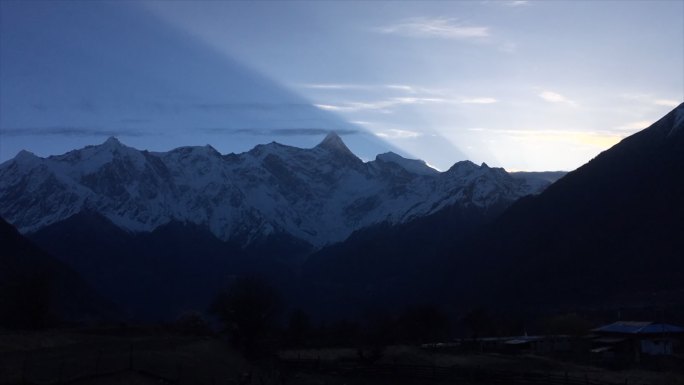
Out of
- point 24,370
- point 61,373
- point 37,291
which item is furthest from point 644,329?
point 24,370

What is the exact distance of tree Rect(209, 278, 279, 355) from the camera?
88.2m

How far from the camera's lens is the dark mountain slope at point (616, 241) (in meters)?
146

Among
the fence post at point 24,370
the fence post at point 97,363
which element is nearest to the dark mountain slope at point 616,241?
the fence post at point 97,363

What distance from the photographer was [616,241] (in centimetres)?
16688

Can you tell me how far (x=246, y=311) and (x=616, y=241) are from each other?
4024 inches

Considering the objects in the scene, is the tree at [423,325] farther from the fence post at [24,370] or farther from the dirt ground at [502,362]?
the fence post at [24,370]

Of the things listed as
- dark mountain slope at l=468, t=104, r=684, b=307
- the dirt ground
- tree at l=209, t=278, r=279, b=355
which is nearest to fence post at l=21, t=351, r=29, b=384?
the dirt ground

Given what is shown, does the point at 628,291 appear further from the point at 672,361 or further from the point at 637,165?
the point at 672,361

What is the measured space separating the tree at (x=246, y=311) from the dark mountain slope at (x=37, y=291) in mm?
18809

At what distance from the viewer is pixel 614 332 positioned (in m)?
90.8

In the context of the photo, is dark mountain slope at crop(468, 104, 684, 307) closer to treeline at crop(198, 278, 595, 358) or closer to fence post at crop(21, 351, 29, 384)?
treeline at crop(198, 278, 595, 358)

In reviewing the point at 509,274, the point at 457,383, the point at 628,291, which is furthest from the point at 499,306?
the point at 457,383

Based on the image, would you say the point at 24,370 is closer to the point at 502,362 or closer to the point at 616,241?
the point at 502,362

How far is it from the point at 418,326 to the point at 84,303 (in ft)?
254
